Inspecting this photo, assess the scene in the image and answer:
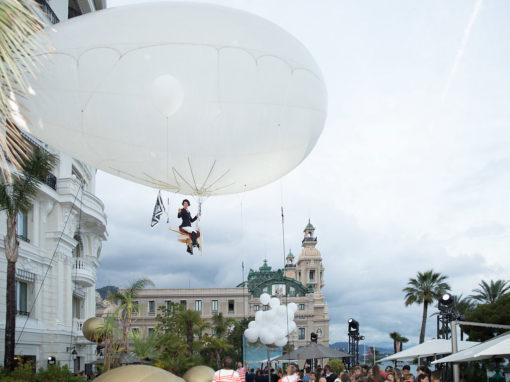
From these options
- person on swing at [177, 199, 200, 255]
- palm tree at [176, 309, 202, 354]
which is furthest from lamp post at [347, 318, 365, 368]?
palm tree at [176, 309, 202, 354]

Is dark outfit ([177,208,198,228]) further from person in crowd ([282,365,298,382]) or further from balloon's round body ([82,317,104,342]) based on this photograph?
balloon's round body ([82,317,104,342])

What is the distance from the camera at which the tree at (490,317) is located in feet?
113

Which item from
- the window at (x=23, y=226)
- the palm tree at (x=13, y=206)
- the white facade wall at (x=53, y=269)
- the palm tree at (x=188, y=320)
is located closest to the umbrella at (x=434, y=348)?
the palm tree at (x=13, y=206)

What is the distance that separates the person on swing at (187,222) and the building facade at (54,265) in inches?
497

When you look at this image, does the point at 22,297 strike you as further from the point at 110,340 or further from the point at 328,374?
the point at 328,374

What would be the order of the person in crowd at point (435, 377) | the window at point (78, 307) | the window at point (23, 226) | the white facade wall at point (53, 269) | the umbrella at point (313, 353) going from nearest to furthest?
the person in crowd at point (435, 377), the umbrella at point (313, 353), the white facade wall at point (53, 269), the window at point (23, 226), the window at point (78, 307)

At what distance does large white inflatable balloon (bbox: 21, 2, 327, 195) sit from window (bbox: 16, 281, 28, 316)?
1851 centimetres

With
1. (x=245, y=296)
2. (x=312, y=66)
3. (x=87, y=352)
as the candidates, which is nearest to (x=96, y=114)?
(x=312, y=66)

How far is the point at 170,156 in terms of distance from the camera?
519 inches

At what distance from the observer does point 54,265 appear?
1316 inches

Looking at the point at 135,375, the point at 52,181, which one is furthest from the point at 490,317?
the point at 135,375

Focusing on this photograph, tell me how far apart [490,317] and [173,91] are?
28992 mm

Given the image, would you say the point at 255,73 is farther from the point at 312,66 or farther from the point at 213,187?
the point at 213,187

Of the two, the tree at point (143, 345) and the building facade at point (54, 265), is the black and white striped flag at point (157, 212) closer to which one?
the tree at point (143, 345)
